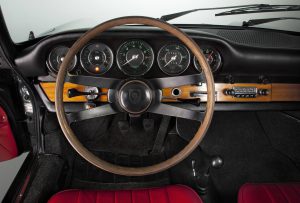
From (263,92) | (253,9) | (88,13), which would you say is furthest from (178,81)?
(88,13)

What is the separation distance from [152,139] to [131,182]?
32 centimetres

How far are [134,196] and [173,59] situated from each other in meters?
0.73

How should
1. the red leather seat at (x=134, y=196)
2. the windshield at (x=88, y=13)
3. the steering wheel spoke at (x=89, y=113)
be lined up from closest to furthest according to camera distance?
1. the steering wheel spoke at (x=89, y=113)
2. the red leather seat at (x=134, y=196)
3. the windshield at (x=88, y=13)

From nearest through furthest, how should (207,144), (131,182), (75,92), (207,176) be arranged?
(75,92) < (207,176) < (131,182) < (207,144)

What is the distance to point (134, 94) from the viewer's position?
1.30 metres

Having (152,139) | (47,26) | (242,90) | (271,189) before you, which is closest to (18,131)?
(47,26)

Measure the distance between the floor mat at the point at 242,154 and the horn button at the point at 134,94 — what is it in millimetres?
999

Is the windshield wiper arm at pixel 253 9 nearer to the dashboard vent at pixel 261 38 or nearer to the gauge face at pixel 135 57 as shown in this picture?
the dashboard vent at pixel 261 38

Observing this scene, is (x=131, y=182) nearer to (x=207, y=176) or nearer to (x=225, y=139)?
(x=207, y=176)

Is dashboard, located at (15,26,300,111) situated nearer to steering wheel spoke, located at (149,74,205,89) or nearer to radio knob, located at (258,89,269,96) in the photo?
radio knob, located at (258,89,269,96)

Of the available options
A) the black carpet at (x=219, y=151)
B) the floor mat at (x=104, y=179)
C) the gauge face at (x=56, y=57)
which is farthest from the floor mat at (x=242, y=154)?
the gauge face at (x=56, y=57)

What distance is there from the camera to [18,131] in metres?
1.79

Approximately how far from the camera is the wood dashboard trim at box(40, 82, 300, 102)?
1629mm

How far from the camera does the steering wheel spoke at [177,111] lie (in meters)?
1.29
